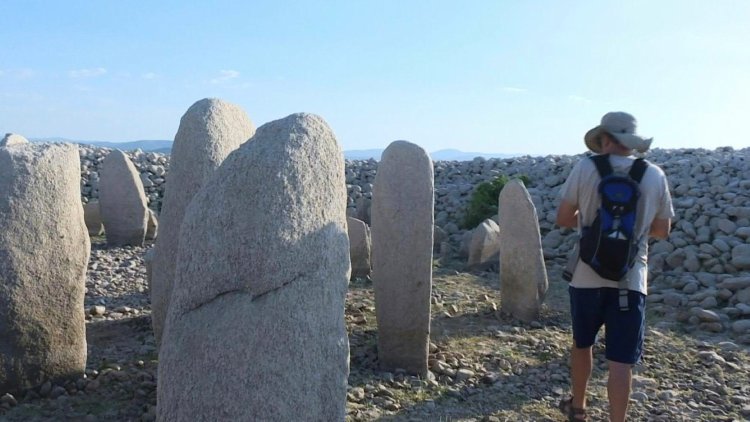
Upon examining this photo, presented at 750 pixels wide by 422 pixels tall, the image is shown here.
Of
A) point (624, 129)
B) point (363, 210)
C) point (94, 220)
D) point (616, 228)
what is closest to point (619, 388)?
point (616, 228)

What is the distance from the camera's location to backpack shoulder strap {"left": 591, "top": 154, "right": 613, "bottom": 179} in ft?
13.3

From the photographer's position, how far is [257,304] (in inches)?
110

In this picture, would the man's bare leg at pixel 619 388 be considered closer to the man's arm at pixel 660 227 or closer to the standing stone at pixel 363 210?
the man's arm at pixel 660 227

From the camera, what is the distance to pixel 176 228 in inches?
206

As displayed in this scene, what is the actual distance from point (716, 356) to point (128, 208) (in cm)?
852

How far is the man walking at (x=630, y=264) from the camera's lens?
403 cm

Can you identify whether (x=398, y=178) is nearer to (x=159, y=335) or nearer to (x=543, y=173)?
(x=159, y=335)

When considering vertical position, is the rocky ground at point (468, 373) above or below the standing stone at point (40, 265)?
below

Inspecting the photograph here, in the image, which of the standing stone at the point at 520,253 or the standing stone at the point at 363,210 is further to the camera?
the standing stone at the point at 363,210

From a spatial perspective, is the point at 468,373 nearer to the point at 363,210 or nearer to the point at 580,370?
the point at 580,370

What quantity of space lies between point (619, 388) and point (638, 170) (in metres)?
1.25

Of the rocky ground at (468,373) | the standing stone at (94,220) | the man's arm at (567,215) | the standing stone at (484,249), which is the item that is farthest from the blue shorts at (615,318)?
the standing stone at (94,220)

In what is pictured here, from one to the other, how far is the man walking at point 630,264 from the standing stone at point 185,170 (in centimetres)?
256

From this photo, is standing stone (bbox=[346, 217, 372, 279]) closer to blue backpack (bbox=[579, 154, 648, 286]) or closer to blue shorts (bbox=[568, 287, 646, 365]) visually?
blue shorts (bbox=[568, 287, 646, 365])
